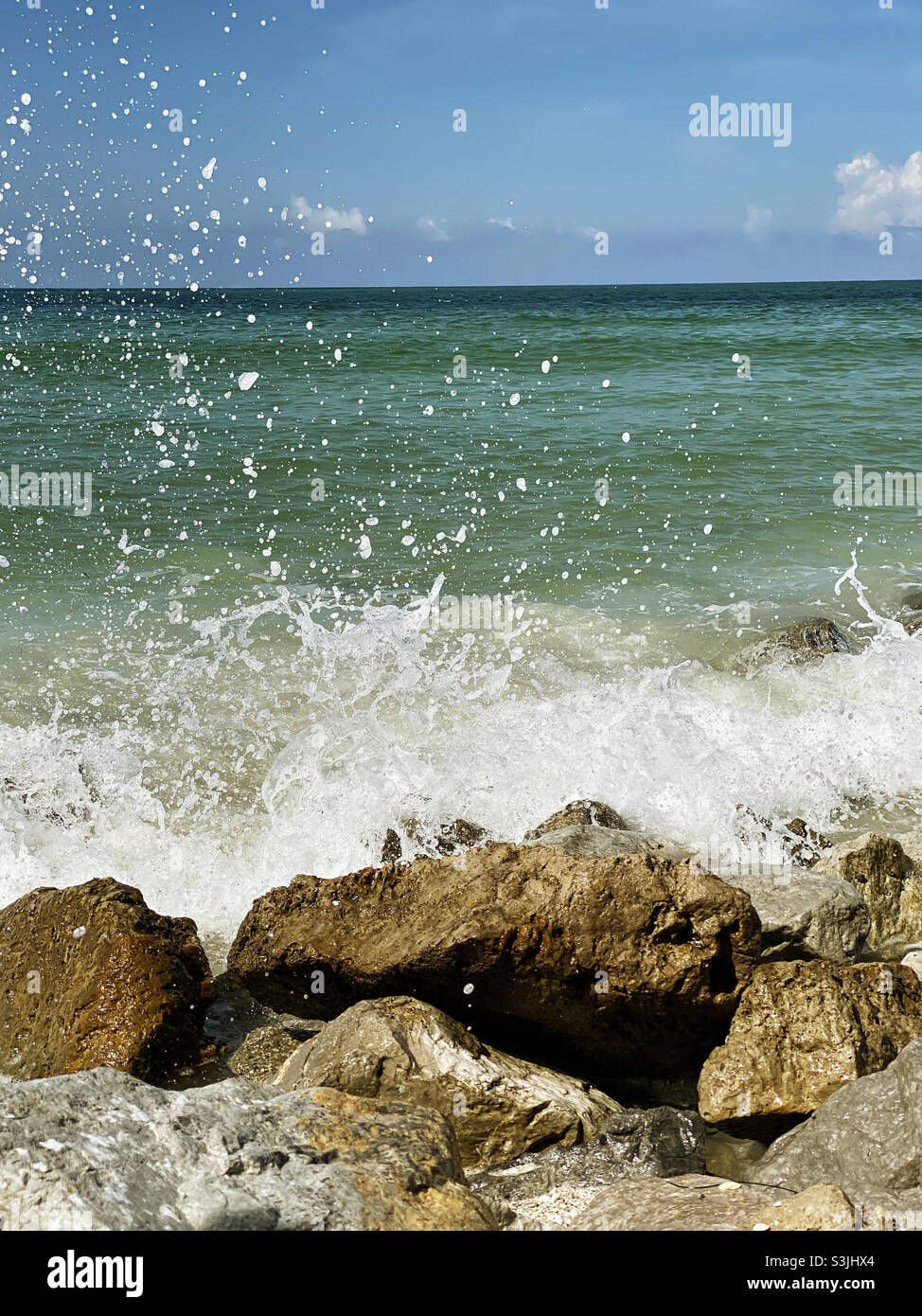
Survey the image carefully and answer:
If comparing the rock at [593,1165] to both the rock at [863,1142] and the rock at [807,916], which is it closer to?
the rock at [863,1142]

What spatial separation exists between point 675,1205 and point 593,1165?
0.55m

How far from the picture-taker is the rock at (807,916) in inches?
153

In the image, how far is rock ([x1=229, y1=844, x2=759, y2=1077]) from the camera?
3.55m

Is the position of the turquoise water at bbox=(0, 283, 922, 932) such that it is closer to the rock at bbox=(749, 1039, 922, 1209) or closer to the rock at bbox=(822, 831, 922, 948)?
the rock at bbox=(822, 831, 922, 948)

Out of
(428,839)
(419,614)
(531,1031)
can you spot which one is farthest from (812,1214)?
(419,614)

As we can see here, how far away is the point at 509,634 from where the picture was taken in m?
8.44

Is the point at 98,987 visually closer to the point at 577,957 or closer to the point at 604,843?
the point at 577,957

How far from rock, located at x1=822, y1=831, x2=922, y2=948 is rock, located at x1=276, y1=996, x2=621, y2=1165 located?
1.69 metres

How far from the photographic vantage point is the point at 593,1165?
3.19m

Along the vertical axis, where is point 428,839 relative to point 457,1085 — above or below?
above

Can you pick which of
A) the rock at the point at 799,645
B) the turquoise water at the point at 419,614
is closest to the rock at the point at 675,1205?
the turquoise water at the point at 419,614

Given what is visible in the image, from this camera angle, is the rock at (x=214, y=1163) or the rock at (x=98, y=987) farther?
the rock at (x=98, y=987)
